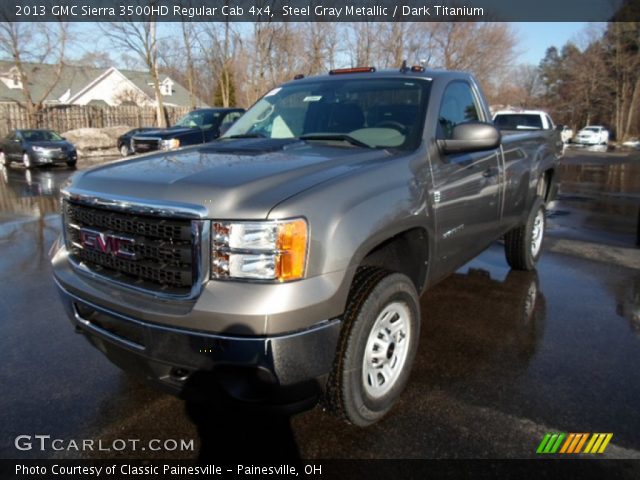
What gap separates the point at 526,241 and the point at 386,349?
3.11 meters

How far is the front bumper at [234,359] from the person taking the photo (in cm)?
213

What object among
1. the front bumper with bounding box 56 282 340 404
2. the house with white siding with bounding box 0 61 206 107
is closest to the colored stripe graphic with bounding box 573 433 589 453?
the front bumper with bounding box 56 282 340 404

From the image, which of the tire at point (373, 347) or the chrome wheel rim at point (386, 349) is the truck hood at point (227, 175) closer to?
the tire at point (373, 347)

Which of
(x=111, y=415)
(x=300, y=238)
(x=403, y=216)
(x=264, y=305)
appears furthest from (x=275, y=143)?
(x=111, y=415)

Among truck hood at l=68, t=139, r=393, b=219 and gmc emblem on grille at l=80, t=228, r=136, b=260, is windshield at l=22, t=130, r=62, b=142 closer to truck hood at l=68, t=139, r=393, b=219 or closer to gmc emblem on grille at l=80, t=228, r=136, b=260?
truck hood at l=68, t=139, r=393, b=219

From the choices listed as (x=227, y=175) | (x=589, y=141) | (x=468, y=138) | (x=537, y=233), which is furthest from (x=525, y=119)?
(x=589, y=141)

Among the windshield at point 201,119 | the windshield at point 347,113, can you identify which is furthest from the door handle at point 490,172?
the windshield at point 201,119

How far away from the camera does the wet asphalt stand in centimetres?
264

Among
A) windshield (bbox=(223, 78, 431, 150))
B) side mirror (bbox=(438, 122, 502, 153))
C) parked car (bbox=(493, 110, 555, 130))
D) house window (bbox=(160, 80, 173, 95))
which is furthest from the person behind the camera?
house window (bbox=(160, 80, 173, 95))

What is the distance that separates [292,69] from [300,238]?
32.0m

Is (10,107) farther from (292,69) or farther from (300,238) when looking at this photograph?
(300,238)

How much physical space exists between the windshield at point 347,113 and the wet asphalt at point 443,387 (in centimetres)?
167

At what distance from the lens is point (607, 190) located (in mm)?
13031

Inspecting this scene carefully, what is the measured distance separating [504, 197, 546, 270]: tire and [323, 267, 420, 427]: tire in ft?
8.99
